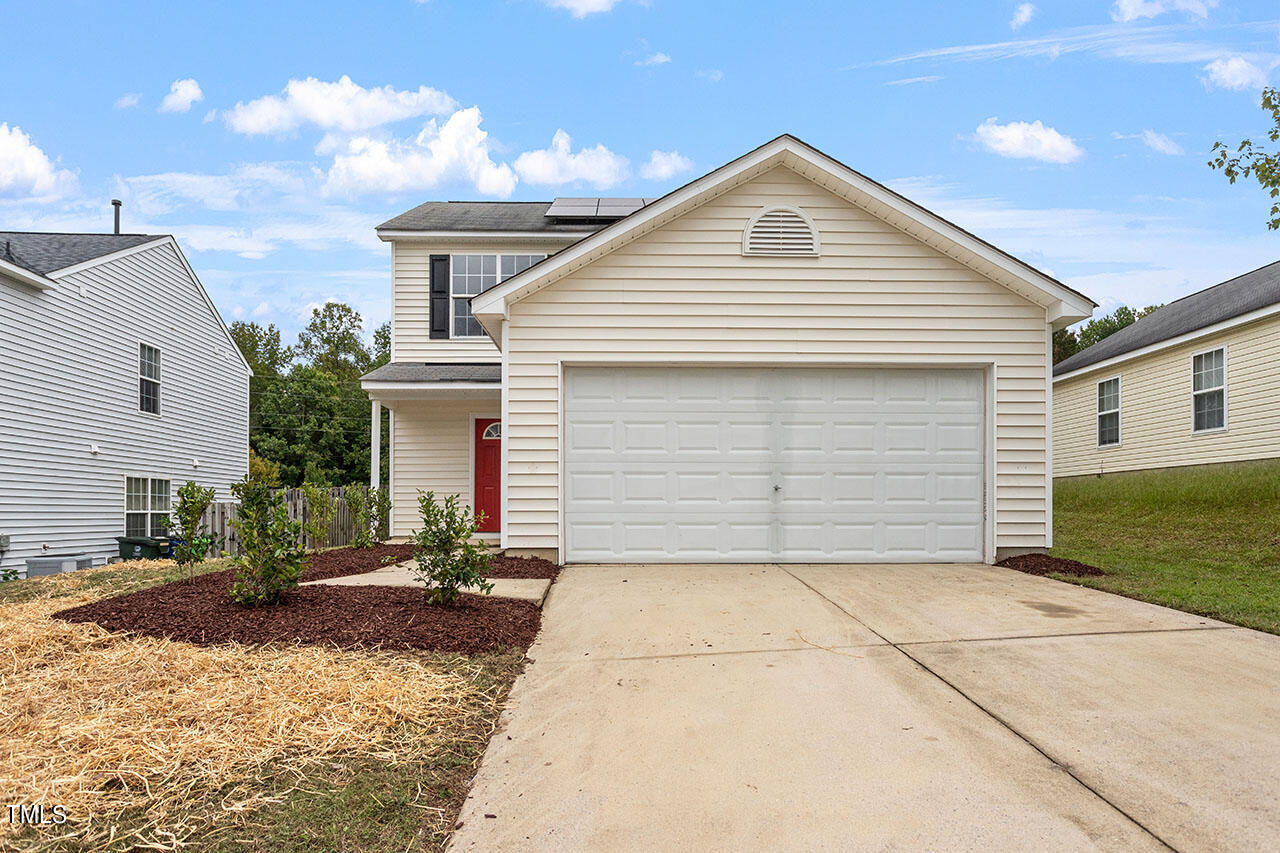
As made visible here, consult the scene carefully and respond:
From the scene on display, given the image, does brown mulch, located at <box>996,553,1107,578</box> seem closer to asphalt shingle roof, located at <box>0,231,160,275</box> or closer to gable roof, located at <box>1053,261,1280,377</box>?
gable roof, located at <box>1053,261,1280,377</box>

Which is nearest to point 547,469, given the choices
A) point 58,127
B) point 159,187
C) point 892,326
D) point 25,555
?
point 892,326

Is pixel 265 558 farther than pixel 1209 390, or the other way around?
pixel 1209 390

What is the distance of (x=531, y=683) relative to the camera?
4.89 meters

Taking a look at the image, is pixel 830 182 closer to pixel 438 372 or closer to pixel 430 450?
pixel 438 372

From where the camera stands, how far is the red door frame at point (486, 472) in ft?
47.0

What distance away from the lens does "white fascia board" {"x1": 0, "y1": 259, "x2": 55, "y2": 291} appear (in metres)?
12.9

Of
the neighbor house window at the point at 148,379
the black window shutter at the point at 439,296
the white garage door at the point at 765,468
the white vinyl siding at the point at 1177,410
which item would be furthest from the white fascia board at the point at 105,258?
the white vinyl siding at the point at 1177,410

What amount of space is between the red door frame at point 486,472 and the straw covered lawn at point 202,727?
871 centimetres

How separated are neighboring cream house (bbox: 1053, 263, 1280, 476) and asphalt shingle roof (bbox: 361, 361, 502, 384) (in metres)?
14.3

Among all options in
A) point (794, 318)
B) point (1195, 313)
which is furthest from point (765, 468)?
point (1195, 313)

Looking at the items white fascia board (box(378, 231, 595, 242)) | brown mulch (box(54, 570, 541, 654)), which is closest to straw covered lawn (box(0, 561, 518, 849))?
brown mulch (box(54, 570, 541, 654))

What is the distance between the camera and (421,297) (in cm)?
1473

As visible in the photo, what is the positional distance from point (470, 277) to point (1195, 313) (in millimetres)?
16222

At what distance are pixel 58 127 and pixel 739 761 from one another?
25857 mm
